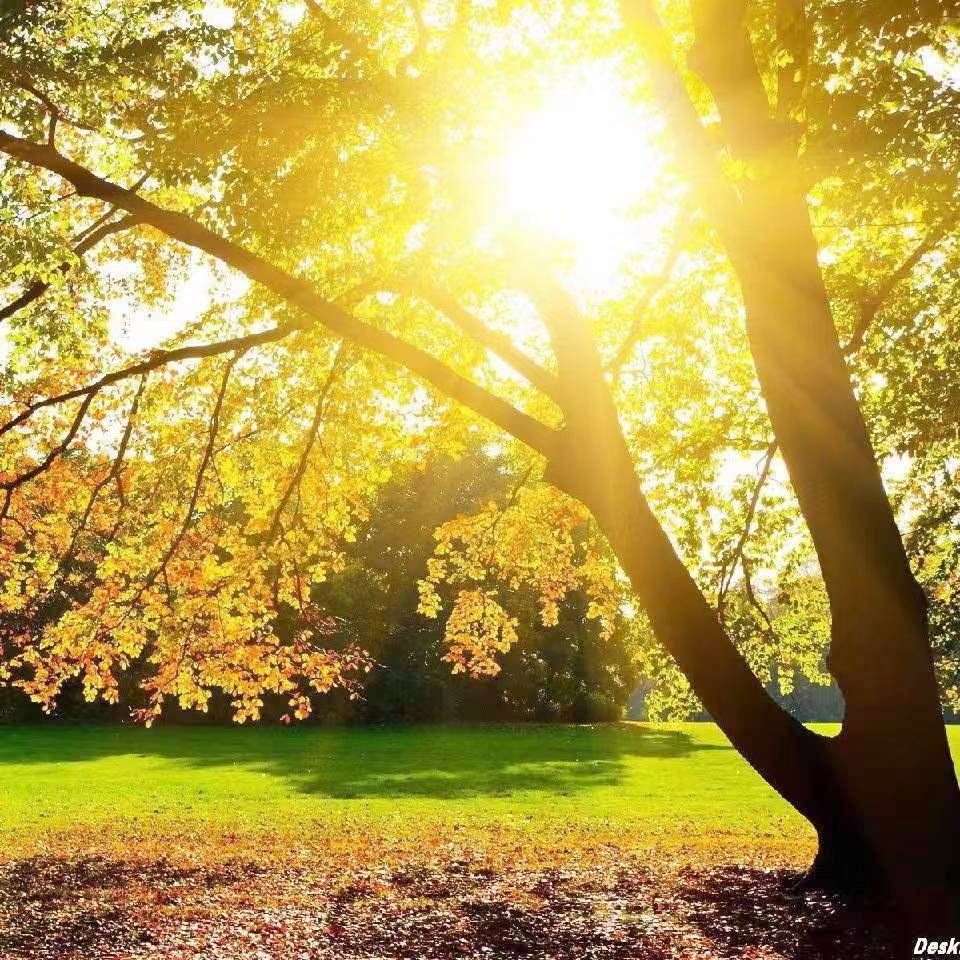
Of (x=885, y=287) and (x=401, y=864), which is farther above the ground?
(x=885, y=287)

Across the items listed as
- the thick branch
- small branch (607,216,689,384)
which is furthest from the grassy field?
small branch (607,216,689,384)

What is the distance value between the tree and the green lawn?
6811 millimetres

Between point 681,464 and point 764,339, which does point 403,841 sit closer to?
point 681,464

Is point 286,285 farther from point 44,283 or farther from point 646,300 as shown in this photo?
point 646,300

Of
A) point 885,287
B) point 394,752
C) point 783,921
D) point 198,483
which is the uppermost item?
point 885,287

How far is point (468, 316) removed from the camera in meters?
9.54

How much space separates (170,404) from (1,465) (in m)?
2.28

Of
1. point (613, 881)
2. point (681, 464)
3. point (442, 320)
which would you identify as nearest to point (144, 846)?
point (613, 881)

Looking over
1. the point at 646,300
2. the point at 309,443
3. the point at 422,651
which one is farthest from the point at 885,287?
the point at 422,651

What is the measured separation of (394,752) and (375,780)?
25.2ft

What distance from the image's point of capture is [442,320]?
13578mm

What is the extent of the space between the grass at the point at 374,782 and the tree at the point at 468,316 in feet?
20.5

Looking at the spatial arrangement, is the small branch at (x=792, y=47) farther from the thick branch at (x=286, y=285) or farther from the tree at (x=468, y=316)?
the thick branch at (x=286, y=285)

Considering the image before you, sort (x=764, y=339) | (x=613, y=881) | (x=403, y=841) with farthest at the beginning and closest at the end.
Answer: (x=403, y=841) < (x=613, y=881) < (x=764, y=339)
